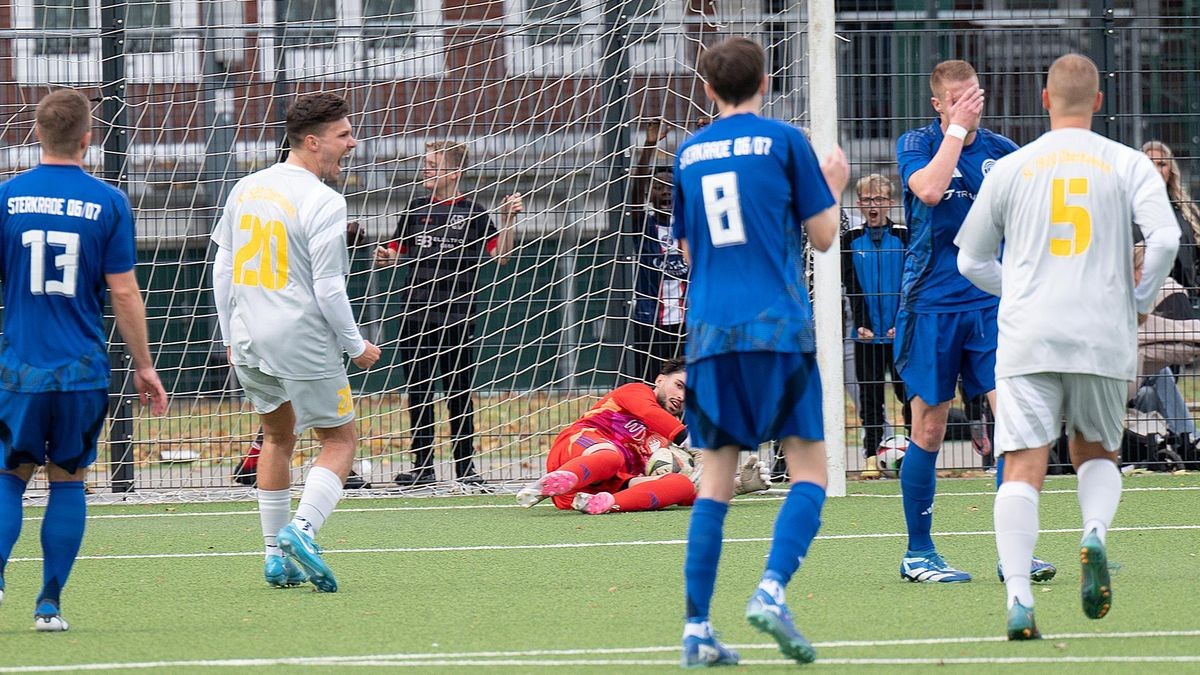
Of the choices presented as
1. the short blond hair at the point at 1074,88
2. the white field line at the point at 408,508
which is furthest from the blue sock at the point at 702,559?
the white field line at the point at 408,508

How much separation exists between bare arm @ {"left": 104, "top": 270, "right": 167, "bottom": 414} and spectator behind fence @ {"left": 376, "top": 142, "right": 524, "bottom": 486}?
4.63 m

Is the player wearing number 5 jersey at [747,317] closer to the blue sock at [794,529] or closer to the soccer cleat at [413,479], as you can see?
the blue sock at [794,529]

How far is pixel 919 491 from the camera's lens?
244 inches

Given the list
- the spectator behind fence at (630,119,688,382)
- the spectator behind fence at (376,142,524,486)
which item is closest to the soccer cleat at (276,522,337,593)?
the spectator behind fence at (376,142,524,486)

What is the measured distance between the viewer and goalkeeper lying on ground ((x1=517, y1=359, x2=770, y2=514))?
8.64 meters

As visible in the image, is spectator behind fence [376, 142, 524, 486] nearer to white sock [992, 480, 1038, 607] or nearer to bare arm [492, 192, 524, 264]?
bare arm [492, 192, 524, 264]

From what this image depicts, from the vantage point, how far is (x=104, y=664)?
15.7 feet

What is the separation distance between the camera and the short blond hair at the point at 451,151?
33.2 feet

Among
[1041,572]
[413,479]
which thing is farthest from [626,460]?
[1041,572]

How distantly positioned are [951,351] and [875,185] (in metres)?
4.34

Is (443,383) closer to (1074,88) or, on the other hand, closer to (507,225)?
(507,225)

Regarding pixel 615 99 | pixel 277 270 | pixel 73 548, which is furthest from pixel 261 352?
pixel 615 99

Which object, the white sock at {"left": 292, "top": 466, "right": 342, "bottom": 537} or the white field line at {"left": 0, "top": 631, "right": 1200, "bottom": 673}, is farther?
the white sock at {"left": 292, "top": 466, "right": 342, "bottom": 537}

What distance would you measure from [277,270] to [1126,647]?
11.0 ft
